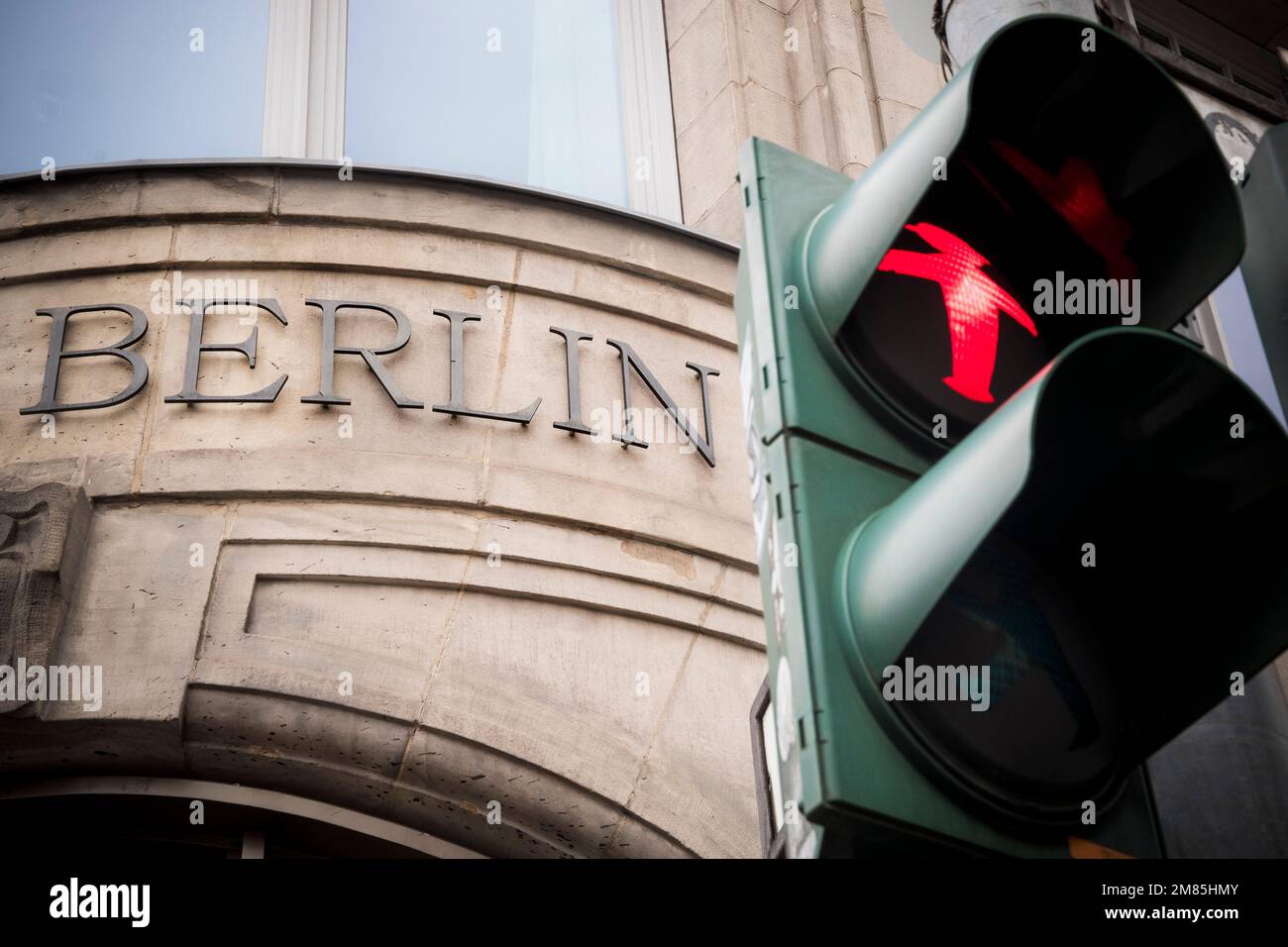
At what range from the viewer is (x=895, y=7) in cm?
443

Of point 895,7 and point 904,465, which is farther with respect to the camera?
point 895,7

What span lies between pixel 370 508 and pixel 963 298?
3901 mm

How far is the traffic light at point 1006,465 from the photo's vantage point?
6.60 feet

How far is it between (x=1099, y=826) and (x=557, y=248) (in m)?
5.03

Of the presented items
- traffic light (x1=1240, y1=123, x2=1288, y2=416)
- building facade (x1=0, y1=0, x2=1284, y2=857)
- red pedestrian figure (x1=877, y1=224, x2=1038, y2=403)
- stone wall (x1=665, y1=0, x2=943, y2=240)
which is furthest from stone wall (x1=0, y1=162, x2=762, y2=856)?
red pedestrian figure (x1=877, y1=224, x2=1038, y2=403)

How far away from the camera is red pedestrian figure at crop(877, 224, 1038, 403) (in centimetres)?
249
